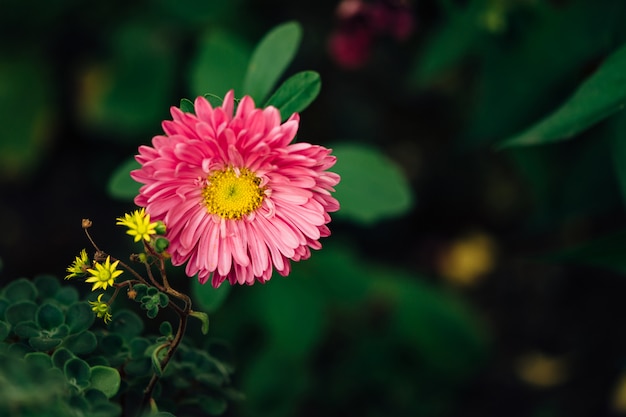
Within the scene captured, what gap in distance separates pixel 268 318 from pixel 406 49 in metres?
1.03

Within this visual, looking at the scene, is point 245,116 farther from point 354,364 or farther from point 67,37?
point 67,37

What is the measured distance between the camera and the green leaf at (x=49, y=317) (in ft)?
2.82

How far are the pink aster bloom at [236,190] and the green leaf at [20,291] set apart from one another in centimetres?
21

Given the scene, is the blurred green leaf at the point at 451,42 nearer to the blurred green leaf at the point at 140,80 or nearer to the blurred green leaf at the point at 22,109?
the blurred green leaf at the point at 140,80

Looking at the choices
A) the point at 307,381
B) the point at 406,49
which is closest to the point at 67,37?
the point at 406,49

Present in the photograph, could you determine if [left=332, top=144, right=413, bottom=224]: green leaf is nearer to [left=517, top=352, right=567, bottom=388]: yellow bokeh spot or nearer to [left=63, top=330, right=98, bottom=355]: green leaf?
[left=63, top=330, right=98, bottom=355]: green leaf

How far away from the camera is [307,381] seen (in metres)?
2.06

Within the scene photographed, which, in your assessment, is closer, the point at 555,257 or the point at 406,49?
the point at 555,257

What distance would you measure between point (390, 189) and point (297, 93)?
58 cm

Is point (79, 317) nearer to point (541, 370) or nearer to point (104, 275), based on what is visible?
point (104, 275)

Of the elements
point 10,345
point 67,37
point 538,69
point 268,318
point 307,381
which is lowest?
point 307,381

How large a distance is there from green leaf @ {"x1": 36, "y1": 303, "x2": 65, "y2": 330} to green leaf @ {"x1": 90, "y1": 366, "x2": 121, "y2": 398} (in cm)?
8

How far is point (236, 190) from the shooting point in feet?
3.18

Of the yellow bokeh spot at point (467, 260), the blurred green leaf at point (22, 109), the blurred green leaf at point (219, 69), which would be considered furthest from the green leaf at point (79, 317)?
the yellow bokeh spot at point (467, 260)
